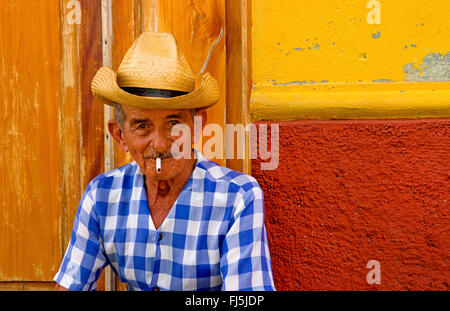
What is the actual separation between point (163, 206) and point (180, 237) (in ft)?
0.54

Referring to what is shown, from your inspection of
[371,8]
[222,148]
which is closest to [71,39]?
[222,148]

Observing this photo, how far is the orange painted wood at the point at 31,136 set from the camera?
7.82 feet

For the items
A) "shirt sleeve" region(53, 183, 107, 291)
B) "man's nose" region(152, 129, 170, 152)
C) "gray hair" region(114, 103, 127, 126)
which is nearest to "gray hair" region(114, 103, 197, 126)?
"gray hair" region(114, 103, 127, 126)

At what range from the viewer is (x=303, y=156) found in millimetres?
2066

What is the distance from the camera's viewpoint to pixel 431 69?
79.5 inches

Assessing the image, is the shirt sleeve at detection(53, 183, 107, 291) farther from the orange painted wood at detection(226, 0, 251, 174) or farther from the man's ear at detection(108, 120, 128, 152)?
the orange painted wood at detection(226, 0, 251, 174)

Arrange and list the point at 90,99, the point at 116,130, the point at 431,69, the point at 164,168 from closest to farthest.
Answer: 1. the point at 164,168
2. the point at 116,130
3. the point at 431,69
4. the point at 90,99

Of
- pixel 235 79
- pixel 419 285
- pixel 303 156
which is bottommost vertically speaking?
pixel 419 285

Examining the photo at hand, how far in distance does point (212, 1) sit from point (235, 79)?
405 millimetres

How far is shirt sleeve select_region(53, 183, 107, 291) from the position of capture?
1760 mm

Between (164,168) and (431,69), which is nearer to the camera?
(164,168)

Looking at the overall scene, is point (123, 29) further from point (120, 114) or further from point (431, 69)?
point (431, 69)

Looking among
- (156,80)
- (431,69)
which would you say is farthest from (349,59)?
(156,80)
